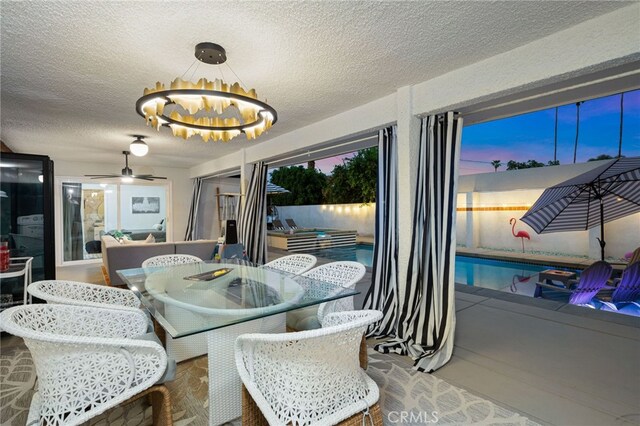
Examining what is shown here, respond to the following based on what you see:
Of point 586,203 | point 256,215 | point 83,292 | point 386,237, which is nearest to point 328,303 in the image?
point 386,237

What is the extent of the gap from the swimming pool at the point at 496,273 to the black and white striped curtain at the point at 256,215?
8.63ft

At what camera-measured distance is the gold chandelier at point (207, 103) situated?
180 centimetres

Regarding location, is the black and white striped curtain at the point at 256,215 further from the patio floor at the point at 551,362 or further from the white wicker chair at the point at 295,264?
the patio floor at the point at 551,362

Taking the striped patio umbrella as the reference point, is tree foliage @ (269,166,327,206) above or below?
above

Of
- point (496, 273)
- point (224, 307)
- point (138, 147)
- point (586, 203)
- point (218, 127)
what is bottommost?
point (496, 273)

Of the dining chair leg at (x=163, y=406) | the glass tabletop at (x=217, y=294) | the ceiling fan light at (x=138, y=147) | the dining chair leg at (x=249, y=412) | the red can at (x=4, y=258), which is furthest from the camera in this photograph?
the ceiling fan light at (x=138, y=147)

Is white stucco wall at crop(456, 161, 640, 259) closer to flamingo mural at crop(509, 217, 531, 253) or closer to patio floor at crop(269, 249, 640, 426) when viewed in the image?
flamingo mural at crop(509, 217, 531, 253)

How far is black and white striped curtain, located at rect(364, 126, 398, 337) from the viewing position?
3035mm

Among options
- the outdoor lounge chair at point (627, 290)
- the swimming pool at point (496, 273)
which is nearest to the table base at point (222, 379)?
the swimming pool at point (496, 273)

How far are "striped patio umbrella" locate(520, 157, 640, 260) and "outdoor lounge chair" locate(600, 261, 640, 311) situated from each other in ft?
3.27

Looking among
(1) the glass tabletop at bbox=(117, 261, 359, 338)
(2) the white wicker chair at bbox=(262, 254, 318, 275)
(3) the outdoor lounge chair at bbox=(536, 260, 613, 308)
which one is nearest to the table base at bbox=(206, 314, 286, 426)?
(1) the glass tabletop at bbox=(117, 261, 359, 338)

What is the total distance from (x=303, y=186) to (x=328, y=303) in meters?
13.4
